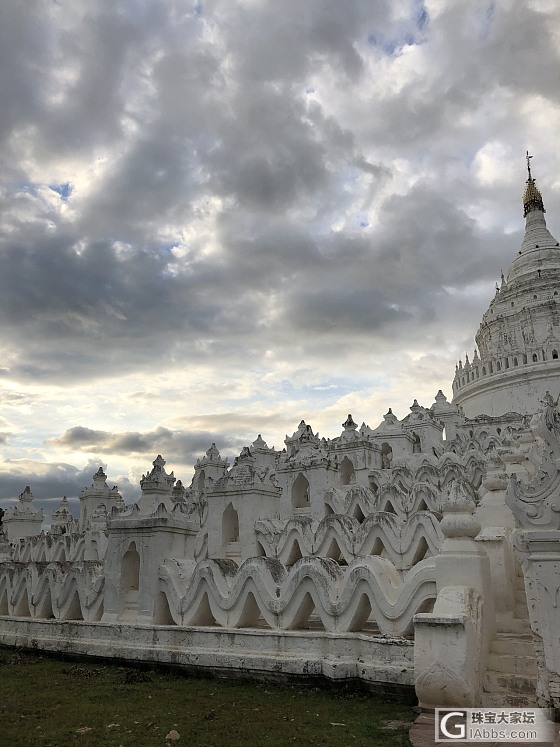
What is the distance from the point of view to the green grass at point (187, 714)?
713cm

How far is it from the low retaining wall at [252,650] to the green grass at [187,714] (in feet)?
0.87

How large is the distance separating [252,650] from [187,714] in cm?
210

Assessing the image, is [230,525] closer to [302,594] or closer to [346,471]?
[302,594]

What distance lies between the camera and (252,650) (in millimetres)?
10180

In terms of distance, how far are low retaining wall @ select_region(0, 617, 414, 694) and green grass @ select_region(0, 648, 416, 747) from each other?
27 cm

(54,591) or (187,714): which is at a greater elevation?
(54,591)

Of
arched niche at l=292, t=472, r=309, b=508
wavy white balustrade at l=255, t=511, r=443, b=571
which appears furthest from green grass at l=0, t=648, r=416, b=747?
arched niche at l=292, t=472, r=309, b=508

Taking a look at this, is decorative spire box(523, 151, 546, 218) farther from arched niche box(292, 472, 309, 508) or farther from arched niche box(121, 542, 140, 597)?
arched niche box(121, 542, 140, 597)

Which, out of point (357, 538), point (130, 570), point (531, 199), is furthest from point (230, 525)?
point (531, 199)

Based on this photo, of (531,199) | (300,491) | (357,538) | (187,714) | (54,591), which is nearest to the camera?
(187,714)

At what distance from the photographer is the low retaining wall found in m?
8.72

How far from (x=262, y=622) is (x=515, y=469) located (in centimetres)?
631

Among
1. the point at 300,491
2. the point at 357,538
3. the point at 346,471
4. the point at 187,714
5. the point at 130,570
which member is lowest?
the point at 187,714

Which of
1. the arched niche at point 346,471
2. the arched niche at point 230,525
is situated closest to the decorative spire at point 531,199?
the arched niche at point 346,471
